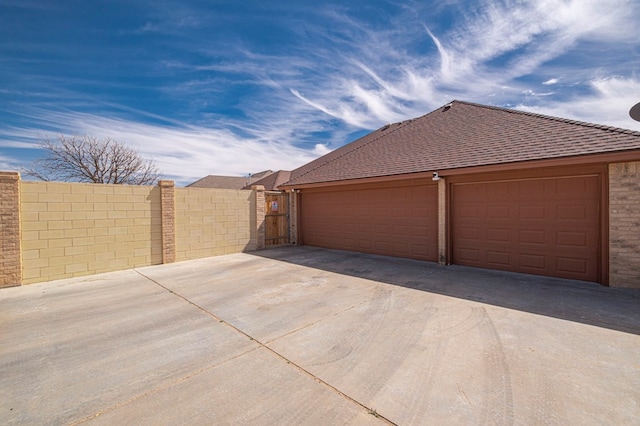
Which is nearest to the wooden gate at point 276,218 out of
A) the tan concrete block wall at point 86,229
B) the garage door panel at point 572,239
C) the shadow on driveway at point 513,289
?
the shadow on driveway at point 513,289

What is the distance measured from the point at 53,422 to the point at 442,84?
44.9ft

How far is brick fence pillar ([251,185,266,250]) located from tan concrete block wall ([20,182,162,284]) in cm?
379

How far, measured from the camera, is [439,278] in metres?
6.90

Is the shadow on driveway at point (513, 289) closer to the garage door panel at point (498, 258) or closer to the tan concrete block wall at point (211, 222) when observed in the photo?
the garage door panel at point (498, 258)

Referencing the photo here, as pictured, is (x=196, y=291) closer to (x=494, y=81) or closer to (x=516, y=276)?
(x=516, y=276)

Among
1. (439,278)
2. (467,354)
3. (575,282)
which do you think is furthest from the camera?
(439,278)

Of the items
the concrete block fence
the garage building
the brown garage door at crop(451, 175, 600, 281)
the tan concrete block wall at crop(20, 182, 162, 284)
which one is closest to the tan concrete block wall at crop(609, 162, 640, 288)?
the garage building

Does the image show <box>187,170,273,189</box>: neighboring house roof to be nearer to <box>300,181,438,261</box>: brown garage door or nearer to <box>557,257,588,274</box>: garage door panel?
<box>300,181,438,261</box>: brown garage door

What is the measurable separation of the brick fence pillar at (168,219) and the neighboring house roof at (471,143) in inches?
209

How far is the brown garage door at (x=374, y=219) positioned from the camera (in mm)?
8992

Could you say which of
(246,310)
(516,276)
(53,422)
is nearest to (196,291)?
(246,310)

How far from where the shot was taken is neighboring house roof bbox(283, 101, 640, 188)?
645 cm

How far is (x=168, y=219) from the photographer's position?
31.0 ft

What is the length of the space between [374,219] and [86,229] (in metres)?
9.03
